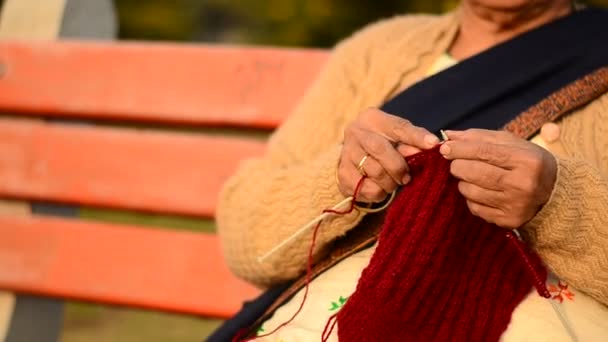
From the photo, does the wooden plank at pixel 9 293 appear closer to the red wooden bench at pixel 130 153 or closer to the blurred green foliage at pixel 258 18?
the red wooden bench at pixel 130 153

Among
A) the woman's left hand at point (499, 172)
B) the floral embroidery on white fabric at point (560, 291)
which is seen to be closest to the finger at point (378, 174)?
the woman's left hand at point (499, 172)

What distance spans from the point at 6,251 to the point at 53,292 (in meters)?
0.16

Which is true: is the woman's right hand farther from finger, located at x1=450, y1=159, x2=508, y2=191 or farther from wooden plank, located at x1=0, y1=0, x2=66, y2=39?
wooden plank, located at x1=0, y1=0, x2=66, y2=39

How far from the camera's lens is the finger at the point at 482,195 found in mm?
1417

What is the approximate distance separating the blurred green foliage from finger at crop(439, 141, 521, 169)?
1.87m

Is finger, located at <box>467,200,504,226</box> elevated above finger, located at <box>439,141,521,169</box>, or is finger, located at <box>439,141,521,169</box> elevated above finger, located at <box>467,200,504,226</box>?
finger, located at <box>439,141,521,169</box>

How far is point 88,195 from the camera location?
A: 2363 mm

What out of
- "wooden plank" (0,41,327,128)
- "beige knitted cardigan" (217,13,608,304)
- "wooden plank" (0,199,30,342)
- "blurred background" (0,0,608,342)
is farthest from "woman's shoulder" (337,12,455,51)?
"wooden plank" (0,199,30,342)

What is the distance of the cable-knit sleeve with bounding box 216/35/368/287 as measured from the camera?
5.66 feet

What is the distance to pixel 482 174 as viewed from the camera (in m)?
1.40

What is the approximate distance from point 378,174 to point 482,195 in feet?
0.56

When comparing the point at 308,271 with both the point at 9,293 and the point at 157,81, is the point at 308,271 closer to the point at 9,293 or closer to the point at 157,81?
the point at 157,81

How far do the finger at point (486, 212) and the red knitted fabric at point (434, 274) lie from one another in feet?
0.09

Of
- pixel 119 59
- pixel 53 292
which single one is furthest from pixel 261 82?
pixel 53 292
